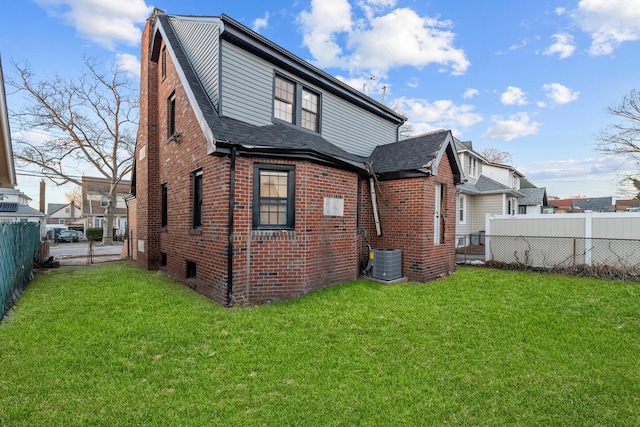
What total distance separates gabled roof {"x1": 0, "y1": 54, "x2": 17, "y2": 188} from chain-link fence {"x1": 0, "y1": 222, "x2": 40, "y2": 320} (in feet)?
3.53

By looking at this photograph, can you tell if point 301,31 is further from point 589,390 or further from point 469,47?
point 589,390

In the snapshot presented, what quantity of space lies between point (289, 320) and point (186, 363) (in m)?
1.82

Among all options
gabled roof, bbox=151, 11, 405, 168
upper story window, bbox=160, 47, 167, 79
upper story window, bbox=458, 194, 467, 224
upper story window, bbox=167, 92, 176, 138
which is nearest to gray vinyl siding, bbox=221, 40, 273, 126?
gabled roof, bbox=151, 11, 405, 168

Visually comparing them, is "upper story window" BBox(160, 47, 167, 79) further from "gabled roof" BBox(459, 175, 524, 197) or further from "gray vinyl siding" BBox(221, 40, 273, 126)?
"gabled roof" BBox(459, 175, 524, 197)

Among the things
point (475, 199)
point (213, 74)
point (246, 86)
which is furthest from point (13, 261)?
point (475, 199)

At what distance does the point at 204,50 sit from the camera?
7.83 meters

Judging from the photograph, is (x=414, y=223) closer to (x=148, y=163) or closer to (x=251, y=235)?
(x=251, y=235)

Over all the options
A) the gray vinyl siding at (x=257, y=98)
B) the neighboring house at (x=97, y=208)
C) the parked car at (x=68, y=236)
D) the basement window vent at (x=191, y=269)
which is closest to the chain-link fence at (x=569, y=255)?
the gray vinyl siding at (x=257, y=98)

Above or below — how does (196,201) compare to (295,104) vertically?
below

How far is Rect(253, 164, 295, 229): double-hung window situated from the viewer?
6477 millimetres

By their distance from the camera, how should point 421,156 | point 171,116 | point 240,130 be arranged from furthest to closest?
1. point 171,116
2. point 421,156
3. point 240,130

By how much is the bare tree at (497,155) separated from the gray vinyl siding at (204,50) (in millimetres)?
40123

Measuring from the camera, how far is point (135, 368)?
3.48m

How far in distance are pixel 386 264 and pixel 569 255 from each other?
6.23 metres
